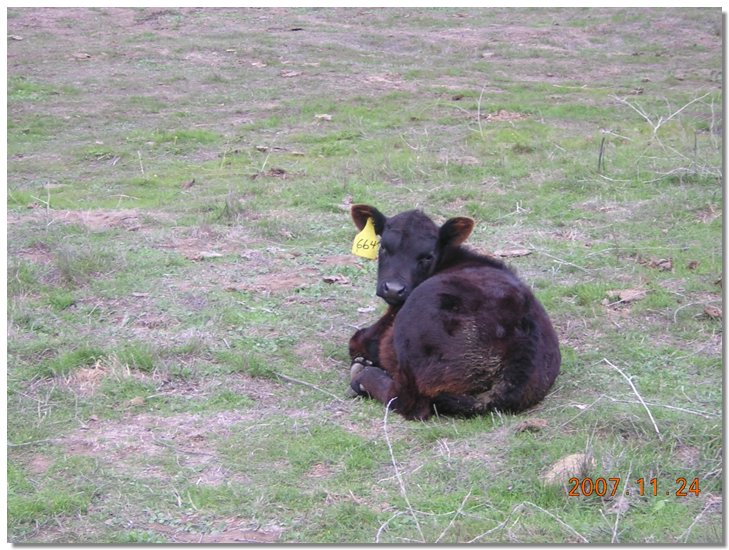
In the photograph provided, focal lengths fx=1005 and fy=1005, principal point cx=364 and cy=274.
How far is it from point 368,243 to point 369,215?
0.21m

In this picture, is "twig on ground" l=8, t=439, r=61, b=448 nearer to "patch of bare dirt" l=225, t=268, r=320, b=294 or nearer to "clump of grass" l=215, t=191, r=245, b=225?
"patch of bare dirt" l=225, t=268, r=320, b=294

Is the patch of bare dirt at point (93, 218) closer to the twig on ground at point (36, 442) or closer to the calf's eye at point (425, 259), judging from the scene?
the calf's eye at point (425, 259)

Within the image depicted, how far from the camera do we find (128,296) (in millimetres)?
8180

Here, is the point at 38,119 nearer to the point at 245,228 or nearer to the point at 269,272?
the point at 245,228

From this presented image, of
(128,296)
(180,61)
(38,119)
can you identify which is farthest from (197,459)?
(180,61)

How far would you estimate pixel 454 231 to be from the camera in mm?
7062

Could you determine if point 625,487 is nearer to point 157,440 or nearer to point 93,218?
point 157,440

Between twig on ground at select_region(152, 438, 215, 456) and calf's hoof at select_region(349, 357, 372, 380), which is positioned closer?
twig on ground at select_region(152, 438, 215, 456)

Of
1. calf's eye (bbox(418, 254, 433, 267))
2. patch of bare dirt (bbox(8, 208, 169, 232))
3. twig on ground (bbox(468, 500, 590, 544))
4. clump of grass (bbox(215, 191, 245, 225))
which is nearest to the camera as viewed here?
twig on ground (bbox(468, 500, 590, 544))

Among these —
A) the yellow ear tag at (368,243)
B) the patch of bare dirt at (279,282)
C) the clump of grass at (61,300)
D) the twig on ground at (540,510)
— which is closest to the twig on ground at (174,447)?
the twig on ground at (540,510)

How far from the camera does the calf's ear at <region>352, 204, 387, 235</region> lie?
288 inches

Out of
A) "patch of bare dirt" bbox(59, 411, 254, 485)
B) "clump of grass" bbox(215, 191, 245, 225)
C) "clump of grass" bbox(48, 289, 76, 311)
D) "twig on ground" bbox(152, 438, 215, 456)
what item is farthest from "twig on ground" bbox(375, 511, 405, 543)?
"clump of grass" bbox(215, 191, 245, 225)

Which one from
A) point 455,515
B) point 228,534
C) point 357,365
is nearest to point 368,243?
point 357,365

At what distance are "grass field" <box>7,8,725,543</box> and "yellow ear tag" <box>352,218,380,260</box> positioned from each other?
703mm
